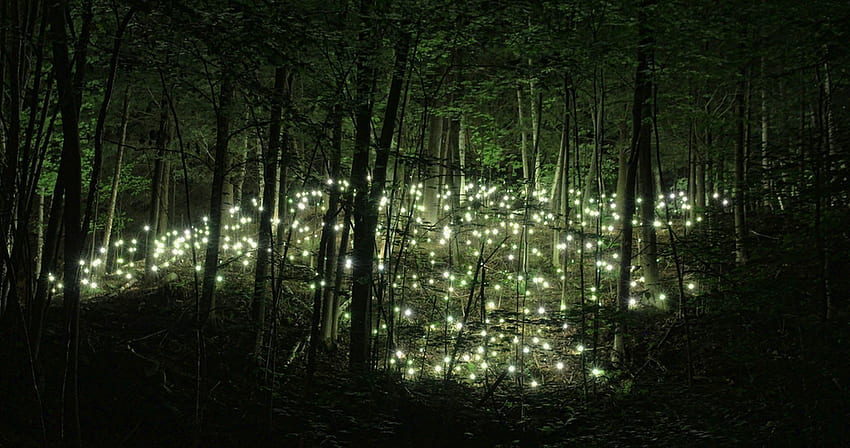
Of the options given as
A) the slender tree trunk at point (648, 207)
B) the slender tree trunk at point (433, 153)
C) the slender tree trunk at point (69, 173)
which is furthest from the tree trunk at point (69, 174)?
the slender tree trunk at point (433, 153)

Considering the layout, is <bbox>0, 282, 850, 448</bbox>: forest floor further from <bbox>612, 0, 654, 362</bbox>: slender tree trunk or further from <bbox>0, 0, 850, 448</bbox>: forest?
<bbox>612, 0, 654, 362</bbox>: slender tree trunk

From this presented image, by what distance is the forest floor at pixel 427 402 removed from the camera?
403cm

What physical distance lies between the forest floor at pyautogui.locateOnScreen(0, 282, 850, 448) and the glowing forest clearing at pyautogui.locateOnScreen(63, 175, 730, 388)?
616 millimetres

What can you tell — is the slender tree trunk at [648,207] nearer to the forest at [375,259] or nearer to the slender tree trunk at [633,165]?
the forest at [375,259]

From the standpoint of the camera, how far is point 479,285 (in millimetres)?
12430

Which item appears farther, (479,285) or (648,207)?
(479,285)

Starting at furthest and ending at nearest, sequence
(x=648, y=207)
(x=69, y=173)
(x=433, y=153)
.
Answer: (x=433, y=153) → (x=648, y=207) → (x=69, y=173)

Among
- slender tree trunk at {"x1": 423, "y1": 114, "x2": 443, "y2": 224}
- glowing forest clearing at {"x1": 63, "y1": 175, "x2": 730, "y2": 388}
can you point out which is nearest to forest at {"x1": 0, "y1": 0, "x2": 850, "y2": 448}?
glowing forest clearing at {"x1": 63, "y1": 175, "x2": 730, "y2": 388}

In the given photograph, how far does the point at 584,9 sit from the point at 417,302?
6.00m

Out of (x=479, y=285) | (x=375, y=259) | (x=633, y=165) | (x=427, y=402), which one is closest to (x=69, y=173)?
(x=375, y=259)

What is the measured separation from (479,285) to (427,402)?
615cm

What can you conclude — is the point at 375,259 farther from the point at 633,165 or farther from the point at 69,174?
the point at 633,165

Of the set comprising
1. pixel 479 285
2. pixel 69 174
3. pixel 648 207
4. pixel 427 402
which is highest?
pixel 648 207

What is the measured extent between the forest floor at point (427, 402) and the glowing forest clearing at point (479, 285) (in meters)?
0.62
